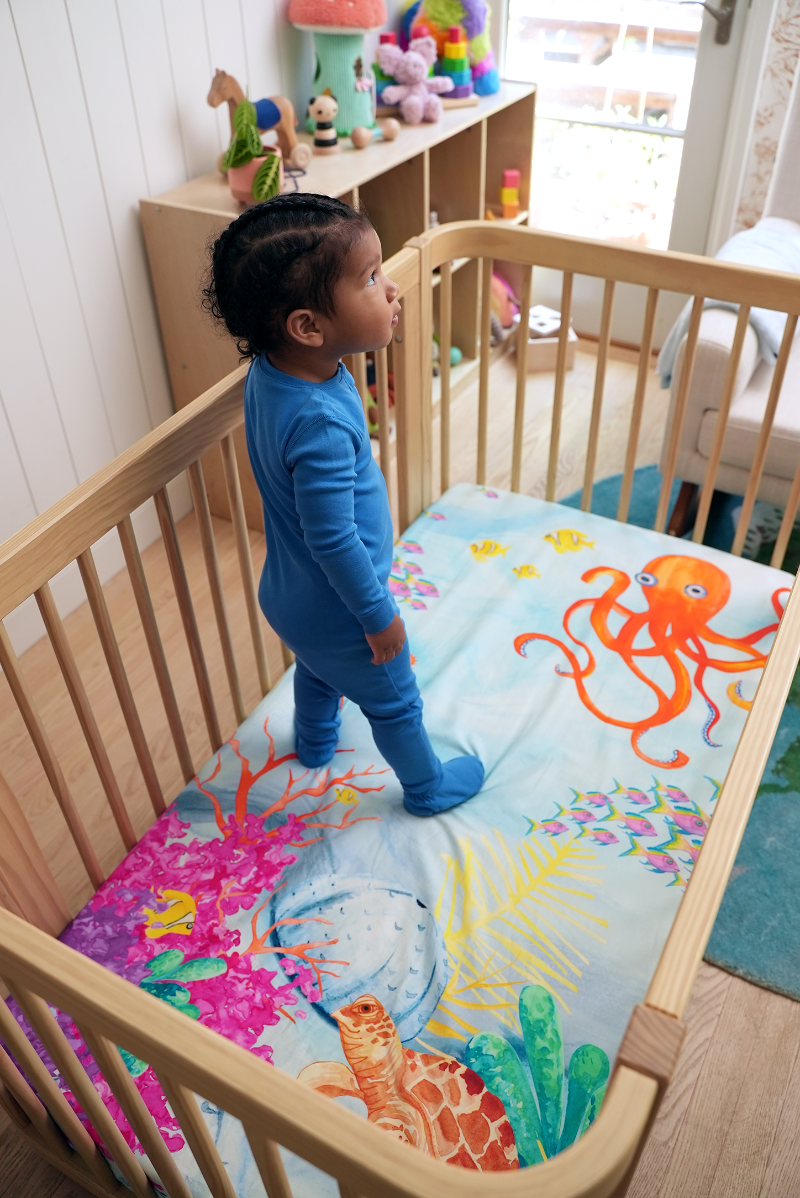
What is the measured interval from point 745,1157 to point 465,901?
1.53ft

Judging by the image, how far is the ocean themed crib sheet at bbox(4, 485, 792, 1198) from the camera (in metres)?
0.91

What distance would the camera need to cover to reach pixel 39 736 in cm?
97

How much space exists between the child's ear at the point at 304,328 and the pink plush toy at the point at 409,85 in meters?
1.56

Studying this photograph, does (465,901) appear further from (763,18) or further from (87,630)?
(763,18)

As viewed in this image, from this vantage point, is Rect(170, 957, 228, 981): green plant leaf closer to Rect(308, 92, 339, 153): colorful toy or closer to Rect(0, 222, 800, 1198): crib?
Rect(0, 222, 800, 1198): crib

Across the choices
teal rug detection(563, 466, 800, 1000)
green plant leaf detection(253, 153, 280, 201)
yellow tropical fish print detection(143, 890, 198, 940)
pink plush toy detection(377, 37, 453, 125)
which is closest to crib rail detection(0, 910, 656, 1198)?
yellow tropical fish print detection(143, 890, 198, 940)

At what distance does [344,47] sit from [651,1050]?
208cm

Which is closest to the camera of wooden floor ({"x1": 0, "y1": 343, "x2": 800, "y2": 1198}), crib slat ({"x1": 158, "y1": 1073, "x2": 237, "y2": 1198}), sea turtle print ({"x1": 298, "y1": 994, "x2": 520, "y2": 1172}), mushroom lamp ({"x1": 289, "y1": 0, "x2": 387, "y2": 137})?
crib slat ({"x1": 158, "y1": 1073, "x2": 237, "y2": 1198})

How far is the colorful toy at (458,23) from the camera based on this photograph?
2.30m

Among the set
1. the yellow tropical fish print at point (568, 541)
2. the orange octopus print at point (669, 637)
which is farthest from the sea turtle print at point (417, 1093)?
the yellow tropical fish print at point (568, 541)

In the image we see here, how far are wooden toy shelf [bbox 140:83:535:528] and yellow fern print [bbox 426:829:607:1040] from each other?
1124 mm

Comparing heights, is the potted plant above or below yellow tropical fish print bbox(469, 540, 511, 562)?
above

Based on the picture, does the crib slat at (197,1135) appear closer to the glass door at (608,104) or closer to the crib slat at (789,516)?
the crib slat at (789,516)

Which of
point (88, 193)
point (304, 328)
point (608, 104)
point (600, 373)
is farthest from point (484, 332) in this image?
point (608, 104)
